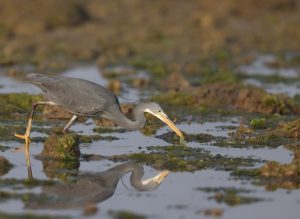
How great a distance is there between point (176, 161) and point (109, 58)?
12.1 meters

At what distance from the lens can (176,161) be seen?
12.8 meters

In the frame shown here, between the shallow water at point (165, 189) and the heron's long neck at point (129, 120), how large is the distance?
358mm

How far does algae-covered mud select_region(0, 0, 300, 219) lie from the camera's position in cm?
1104

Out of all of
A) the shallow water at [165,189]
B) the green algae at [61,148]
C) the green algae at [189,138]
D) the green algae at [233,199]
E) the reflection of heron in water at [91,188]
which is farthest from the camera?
the green algae at [189,138]

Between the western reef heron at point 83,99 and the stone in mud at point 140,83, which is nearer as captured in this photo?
the western reef heron at point 83,99

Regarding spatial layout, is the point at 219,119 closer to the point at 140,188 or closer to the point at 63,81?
the point at 63,81

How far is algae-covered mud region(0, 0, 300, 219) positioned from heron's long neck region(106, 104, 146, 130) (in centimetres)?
38

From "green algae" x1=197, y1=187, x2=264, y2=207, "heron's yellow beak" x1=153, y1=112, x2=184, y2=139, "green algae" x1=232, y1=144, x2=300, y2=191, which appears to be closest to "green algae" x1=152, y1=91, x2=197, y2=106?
"heron's yellow beak" x1=153, y1=112, x2=184, y2=139

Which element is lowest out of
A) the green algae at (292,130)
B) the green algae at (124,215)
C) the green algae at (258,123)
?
the green algae at (124,215)

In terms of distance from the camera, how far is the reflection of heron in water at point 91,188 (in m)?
10.6

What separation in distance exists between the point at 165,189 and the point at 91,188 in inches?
36.6

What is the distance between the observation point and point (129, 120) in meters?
13.8

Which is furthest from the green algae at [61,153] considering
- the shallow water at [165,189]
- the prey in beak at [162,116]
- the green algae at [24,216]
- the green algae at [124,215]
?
the green algae at [24,216]

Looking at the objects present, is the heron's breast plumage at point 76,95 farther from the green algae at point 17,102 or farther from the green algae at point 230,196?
the green algae at point 17,102
